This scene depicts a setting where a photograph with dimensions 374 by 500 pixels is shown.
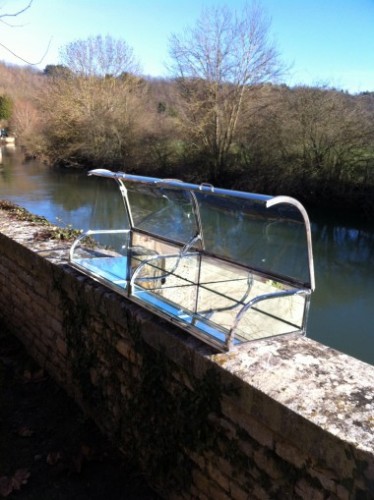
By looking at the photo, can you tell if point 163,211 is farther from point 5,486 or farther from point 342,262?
point 342,262

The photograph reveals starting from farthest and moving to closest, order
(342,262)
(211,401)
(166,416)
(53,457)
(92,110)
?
(92,110) < (342,262) < (53,457) < (166,416) < (211,401)

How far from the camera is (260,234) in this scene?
3.00 meters

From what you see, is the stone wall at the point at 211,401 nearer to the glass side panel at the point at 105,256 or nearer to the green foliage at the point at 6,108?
the glass side panel at the point at 105,256

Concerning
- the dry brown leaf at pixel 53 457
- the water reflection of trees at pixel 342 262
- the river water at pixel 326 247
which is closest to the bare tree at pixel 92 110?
the river water at pixel 326 247

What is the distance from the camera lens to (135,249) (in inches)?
162

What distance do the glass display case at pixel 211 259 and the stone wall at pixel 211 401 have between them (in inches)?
5.6

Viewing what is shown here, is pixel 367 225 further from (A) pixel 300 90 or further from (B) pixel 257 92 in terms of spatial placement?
(B) pixel 257 92

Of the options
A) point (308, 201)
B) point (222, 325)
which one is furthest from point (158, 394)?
point (308, 201)

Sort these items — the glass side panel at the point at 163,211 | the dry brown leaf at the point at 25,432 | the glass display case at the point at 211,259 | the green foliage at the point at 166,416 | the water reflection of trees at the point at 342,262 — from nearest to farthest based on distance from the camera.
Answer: the green foliage at the point at 166,416
the glass display case at the point at 211,259
the glass side panel at the point at 163,211
the dry brown leaf at the point at 25,432
the water reflection of trees at the point at 342,262

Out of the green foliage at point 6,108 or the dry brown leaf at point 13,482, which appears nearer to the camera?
the dry brown leaf at point 13,482

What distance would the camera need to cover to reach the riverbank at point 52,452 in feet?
10.3

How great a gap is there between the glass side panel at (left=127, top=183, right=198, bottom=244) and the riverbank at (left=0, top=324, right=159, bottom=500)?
5.58ft

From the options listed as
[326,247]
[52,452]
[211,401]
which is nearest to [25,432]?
[52,452]

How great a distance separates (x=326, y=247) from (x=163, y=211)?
449 inches
